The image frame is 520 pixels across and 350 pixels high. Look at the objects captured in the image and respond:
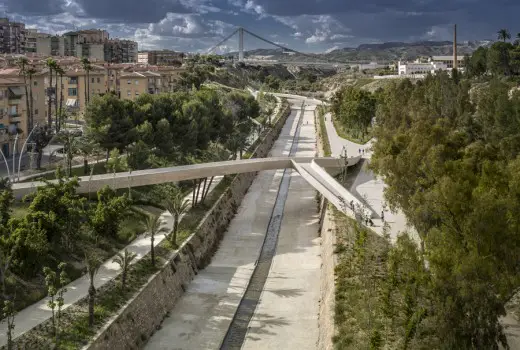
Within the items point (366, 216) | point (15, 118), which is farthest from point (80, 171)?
point (366, 216)

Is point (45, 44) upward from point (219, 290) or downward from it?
upward

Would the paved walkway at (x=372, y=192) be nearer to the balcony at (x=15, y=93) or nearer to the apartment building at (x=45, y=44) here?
A: the balcony at (x=15, y=93)

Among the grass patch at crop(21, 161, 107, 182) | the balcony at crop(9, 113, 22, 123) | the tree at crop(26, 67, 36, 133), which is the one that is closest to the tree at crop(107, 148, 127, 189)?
the grass patch at crop(21, 161, 107, 182)

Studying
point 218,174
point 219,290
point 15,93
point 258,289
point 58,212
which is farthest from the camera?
point 15,93

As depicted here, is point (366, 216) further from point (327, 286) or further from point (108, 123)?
point (108, 123)

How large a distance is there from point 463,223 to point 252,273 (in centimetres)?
1488

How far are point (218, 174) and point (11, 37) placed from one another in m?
120

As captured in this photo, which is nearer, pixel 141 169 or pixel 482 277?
pixel 482 277

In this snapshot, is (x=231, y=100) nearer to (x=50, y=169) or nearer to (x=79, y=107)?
(x=79, y=107)

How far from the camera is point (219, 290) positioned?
91.7 ft

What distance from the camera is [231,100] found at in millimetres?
72312

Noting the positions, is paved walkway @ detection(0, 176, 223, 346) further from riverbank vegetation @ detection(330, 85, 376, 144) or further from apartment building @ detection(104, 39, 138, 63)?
apartment building @ detection(104, 39, 138, 63)

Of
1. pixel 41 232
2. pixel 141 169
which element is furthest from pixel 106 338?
pixel 141 169

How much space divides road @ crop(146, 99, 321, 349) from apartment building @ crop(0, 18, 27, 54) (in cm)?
11385
